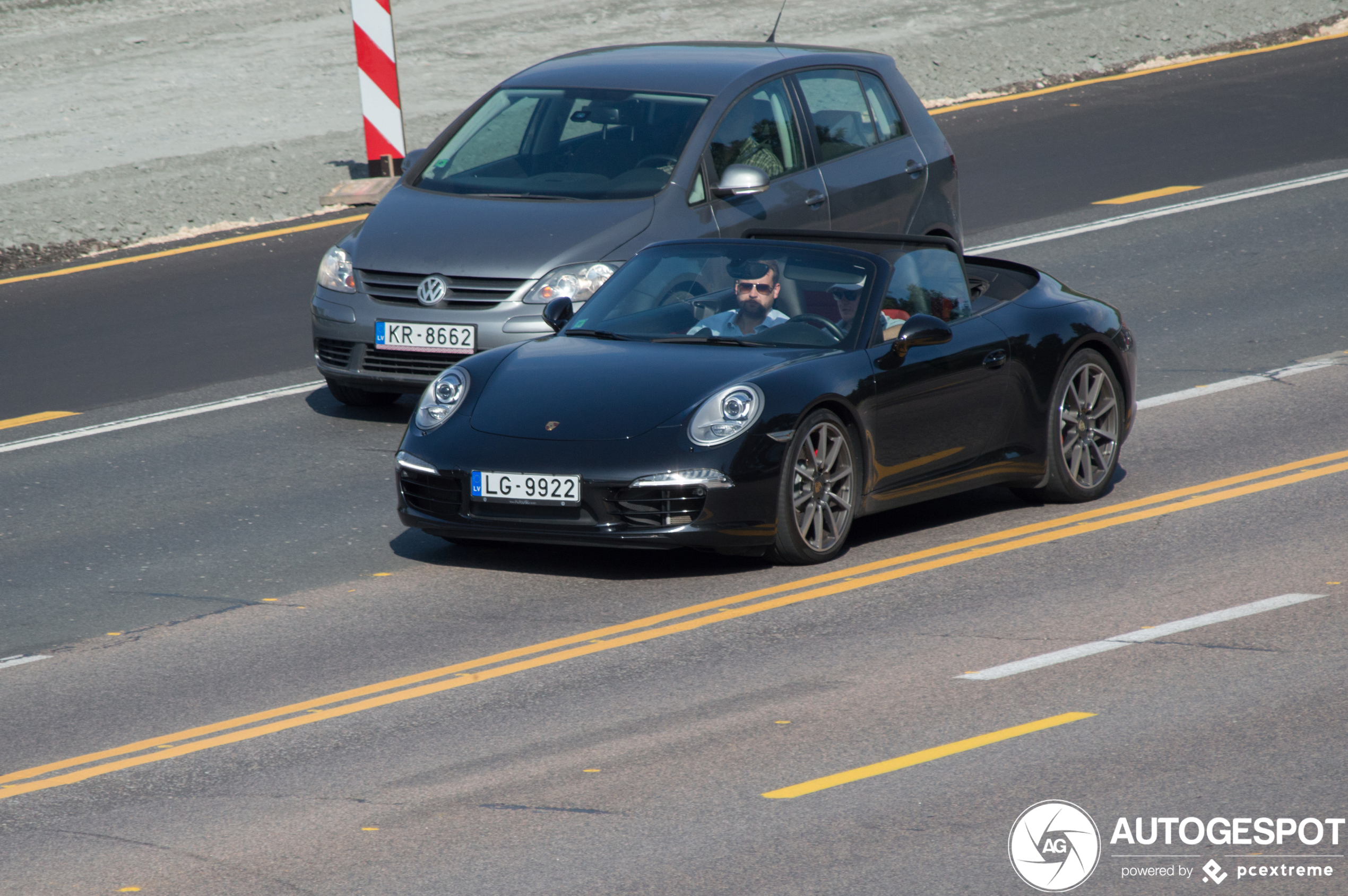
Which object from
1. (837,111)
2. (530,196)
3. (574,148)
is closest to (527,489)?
(530,196)

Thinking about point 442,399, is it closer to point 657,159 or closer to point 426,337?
point 426,337

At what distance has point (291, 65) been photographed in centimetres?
2195

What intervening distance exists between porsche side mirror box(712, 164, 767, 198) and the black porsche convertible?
1625mm

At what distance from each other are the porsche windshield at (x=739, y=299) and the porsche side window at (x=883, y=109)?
3.74 m

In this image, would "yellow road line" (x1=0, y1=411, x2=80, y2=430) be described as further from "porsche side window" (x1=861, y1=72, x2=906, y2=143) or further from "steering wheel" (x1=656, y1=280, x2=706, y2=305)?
"porsche side window" (x1=861, y1=72, x2=906, y2=143)

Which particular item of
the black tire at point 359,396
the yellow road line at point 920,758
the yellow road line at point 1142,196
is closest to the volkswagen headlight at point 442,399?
the black tire at point 359,396

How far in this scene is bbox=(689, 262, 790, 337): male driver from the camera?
920cm

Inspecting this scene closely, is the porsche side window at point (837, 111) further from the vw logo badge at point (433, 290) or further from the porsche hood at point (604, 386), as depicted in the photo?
the porsche hood at point (604, 386)

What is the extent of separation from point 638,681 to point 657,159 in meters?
5.34

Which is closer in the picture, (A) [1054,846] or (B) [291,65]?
(A) [1054,846]

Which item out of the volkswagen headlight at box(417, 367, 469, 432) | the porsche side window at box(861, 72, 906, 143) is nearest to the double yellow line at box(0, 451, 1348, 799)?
the volkswagen headlight at box(417, 367, 469, 432)

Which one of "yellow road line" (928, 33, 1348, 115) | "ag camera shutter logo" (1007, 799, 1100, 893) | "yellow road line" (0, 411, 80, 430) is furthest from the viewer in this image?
"yellow road line" (928, 33, 1348, 115)

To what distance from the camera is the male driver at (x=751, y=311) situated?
30.2 feet

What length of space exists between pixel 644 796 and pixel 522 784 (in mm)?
396
